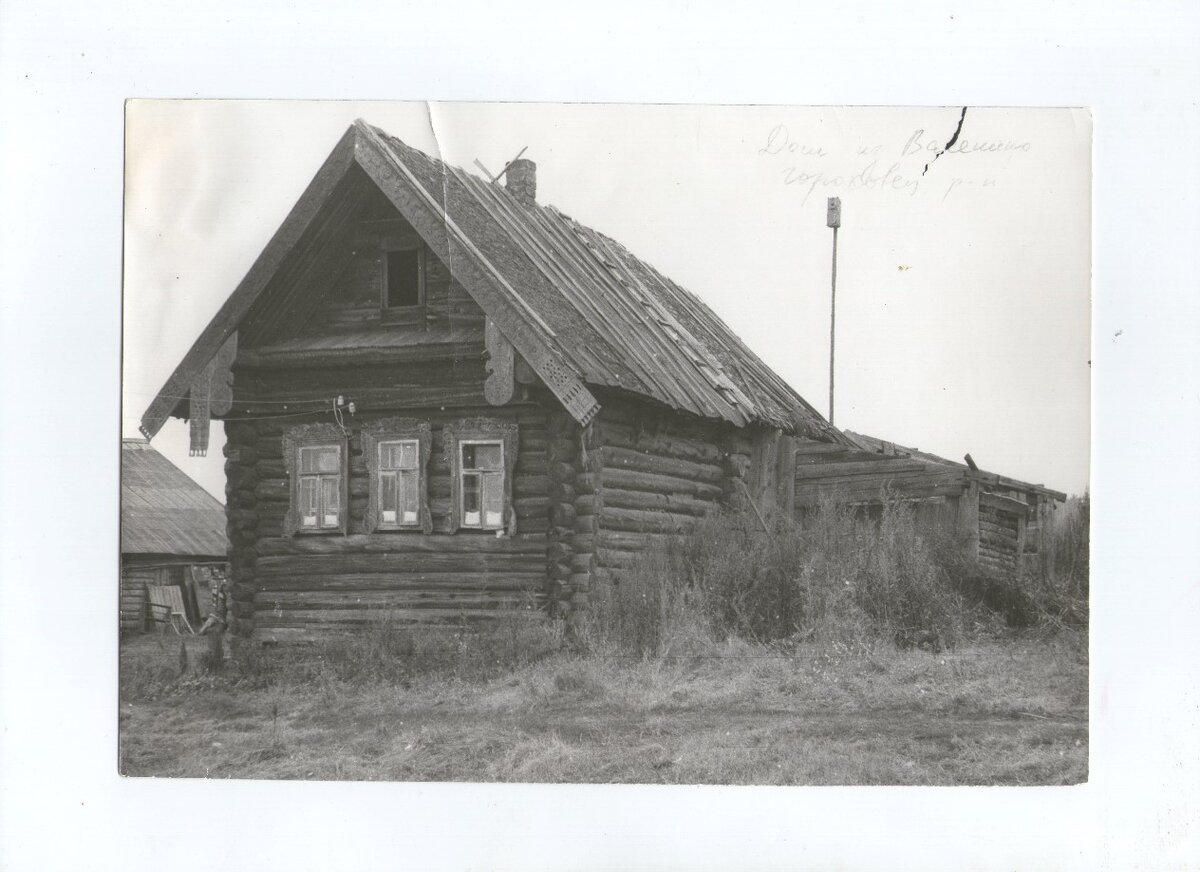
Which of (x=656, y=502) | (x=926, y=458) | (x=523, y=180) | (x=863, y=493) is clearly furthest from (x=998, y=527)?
(x=523, y=180)

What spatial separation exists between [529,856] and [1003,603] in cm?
385

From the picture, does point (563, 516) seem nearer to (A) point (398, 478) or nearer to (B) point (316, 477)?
(A) point (398, 478)

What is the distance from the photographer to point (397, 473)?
1038cm

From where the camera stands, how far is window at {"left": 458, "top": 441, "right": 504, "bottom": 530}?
10.2 metres

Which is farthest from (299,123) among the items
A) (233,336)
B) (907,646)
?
(907,646)

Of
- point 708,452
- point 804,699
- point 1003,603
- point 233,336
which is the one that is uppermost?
point 233,336

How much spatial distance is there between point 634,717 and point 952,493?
3.27 m

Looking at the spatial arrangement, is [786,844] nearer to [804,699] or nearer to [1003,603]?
[804,699]

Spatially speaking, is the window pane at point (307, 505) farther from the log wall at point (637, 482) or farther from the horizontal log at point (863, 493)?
the horizontal log at point (863, 493)

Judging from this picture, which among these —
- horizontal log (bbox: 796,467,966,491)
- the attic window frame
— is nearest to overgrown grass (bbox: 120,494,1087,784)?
horizontal log (bbox: 796,467,966,491)

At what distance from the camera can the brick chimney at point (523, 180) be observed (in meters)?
9.21

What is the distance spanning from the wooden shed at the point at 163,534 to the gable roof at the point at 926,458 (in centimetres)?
500

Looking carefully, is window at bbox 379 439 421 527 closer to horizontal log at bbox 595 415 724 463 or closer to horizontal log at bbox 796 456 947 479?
horizontal log at bbox 595 415 724 463

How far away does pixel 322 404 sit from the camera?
1038cm
